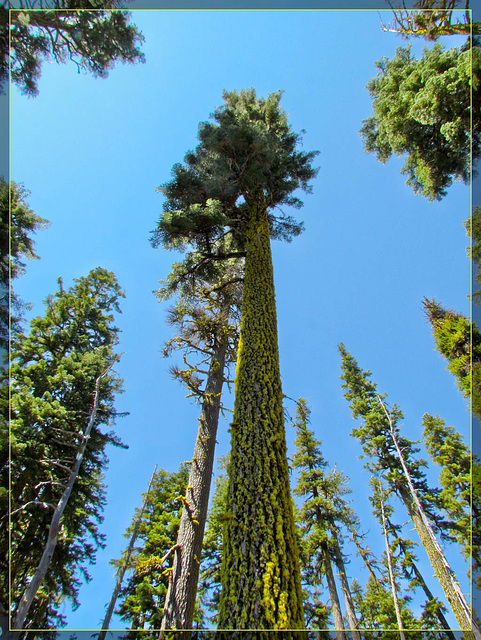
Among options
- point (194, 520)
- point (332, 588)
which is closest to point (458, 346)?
point (194, 520)

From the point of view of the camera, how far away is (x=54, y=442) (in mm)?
9047

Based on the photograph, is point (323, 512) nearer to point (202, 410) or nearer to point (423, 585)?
point (423, 585)

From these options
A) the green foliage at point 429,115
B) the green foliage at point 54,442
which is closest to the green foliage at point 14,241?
the green foliage at point 54,442

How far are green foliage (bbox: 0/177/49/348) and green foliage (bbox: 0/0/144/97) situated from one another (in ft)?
8.33

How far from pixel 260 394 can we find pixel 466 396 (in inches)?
288

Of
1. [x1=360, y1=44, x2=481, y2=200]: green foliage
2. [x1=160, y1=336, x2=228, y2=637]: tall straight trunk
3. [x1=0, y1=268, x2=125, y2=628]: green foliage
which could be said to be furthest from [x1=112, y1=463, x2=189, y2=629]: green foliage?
[x1=360, y1=44, x2=481, y2=200]: green foliage

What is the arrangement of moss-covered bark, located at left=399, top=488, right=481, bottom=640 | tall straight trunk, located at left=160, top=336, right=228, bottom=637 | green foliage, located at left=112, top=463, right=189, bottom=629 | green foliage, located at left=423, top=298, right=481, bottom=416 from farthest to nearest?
1. green foliage, located at left=112, top=463, right=189, bottom=629
2. moss-covered bark, located at left=399, top=488, right=481, bottom=640
3. green foliage, located at left=423, top=298, right=481, bottom=416
4. tall straight trunk, located at left=160, top=336, right=228, bottom=637

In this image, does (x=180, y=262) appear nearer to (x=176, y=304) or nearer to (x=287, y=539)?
(x=176, y=304)

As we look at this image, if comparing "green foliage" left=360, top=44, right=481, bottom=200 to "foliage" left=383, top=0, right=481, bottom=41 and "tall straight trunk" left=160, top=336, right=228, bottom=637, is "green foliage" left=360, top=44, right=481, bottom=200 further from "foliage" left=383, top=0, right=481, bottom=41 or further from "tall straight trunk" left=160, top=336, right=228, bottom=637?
"tall straight trunk" left=160, top=336, right=228, bottom=637

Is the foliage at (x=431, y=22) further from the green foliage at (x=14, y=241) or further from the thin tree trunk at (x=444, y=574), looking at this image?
the thin tree trunk at (x=444, y=574)

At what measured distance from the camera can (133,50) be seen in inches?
291

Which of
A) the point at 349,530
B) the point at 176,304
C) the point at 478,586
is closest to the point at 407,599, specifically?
the point at 349,530

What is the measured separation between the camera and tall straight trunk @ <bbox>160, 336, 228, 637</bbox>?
175 inches

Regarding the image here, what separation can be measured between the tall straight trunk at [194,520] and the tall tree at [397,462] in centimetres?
859
